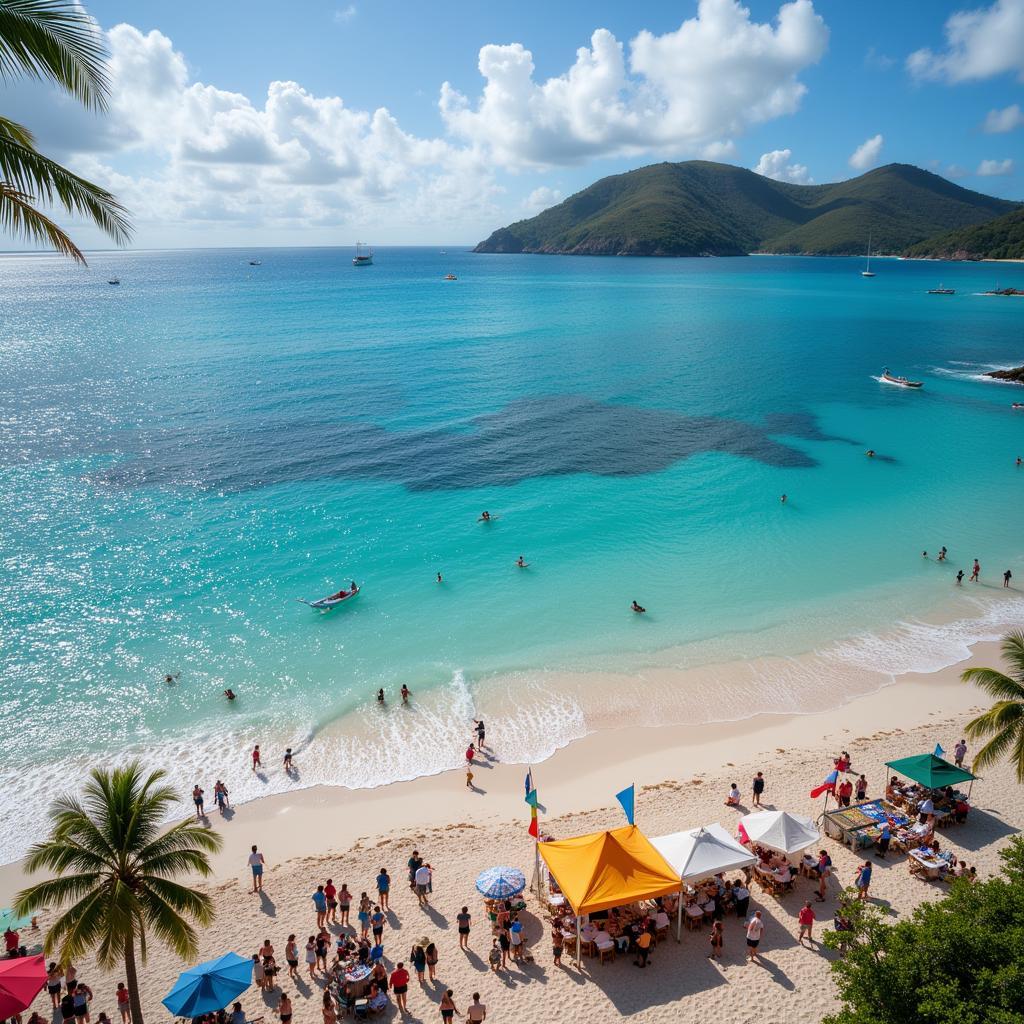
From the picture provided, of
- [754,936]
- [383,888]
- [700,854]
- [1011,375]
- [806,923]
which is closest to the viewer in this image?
[754,936]

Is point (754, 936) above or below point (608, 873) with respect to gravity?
below

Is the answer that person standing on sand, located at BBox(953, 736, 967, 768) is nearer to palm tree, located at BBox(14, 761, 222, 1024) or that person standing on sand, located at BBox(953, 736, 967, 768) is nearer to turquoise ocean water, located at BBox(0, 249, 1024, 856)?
turquoise ocean water, located at BBox(0, 249, 1024, 856)

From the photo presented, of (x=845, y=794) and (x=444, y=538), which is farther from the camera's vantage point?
(x=444, y=538)

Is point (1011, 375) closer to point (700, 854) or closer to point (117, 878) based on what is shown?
point (700, 854)

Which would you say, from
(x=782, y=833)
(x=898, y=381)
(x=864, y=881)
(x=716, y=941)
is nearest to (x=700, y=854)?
(x=716, y=941)

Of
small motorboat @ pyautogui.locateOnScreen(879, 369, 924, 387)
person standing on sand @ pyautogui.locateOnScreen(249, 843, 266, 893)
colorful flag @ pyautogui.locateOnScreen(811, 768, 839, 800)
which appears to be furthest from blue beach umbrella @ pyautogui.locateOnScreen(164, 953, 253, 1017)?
small motorboat @ pyautogui.locateOnScreen(879, 369, 924, 387)

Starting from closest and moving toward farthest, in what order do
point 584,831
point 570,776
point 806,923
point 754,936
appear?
1. point 754,936
2. point 806,923
3. point 584,831
4. point 570,776
